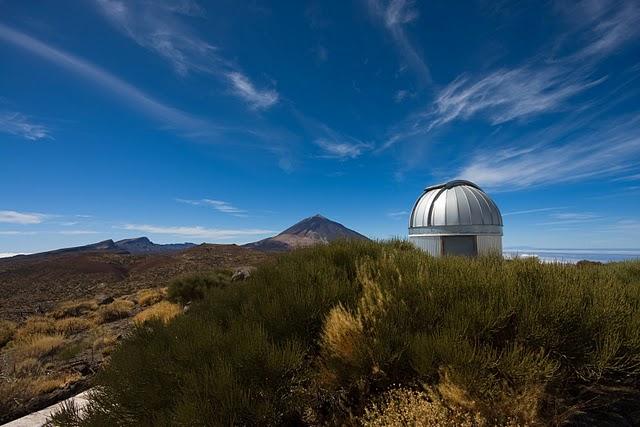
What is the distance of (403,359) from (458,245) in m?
12.1

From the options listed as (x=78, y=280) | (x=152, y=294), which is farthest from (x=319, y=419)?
(x=78, y=280)

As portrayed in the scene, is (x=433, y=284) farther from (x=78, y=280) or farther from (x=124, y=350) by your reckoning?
(x=78, y=280)

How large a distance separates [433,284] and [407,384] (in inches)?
49.0

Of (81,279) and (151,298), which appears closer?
(151,298)

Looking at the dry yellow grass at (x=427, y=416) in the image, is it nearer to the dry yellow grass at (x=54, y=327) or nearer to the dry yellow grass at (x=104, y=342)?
the dry yellow grass at (x=104, y=342)

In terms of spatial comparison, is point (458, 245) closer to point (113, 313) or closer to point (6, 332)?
point (113, 313)

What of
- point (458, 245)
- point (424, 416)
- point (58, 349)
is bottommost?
point (58, 349)

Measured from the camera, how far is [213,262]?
36750 millimetres

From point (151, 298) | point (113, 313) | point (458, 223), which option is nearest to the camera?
point (113, 313)

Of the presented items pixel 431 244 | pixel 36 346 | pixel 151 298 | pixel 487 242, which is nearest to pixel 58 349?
pixel 36 346

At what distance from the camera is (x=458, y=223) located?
14.2 m

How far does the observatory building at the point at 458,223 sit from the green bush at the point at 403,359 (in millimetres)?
10175

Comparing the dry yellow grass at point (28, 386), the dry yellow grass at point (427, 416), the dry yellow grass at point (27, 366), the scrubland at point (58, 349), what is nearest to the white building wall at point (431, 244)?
the scrubland at point (58, 349)

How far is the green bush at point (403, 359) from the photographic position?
2.79 m
